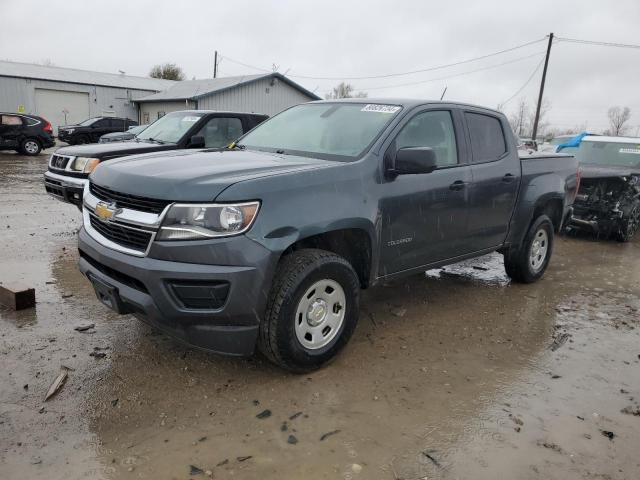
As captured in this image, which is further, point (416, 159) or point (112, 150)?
point (112, 150)

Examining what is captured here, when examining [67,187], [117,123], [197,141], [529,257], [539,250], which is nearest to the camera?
[529,257]

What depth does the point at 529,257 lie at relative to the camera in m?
5.67

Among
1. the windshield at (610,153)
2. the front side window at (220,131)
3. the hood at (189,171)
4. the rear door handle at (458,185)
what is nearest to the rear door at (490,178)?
the rear door handle at (458,185)

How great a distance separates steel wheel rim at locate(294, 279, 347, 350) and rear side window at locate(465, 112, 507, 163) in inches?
81.3

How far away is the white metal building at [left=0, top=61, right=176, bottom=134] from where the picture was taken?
33.3 m

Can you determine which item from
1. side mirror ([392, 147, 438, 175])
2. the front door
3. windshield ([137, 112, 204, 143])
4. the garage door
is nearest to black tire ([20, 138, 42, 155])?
windshield ([137, 112, 204, 143])

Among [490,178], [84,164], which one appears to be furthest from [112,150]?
[490,178]

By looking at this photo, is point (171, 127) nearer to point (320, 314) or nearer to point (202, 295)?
point (320, 314)

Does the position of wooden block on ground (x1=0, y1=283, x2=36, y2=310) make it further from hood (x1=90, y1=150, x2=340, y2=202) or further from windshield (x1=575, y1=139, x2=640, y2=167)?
windshield (x1=575, y1=139, x2=640, y2=167)

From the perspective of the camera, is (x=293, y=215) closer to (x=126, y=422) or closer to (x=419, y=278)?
(x=126, y=422)

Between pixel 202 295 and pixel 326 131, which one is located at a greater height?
pixel 326 131

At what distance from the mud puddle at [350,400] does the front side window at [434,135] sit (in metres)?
1.50

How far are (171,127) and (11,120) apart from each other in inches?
571

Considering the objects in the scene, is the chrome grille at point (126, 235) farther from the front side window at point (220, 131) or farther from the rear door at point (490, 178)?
the front side window at point (220, 131)
